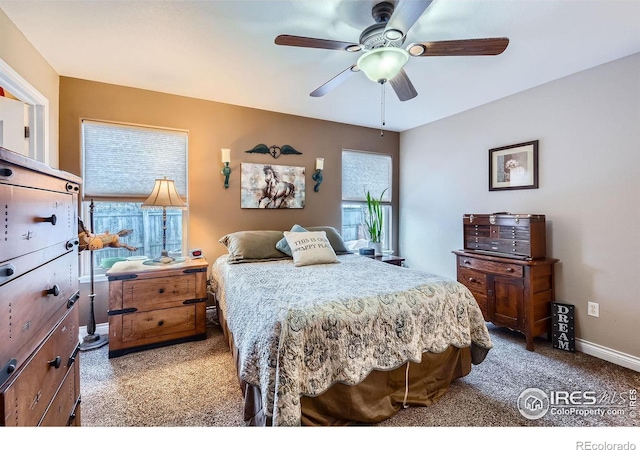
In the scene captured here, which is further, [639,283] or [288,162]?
[288,162]

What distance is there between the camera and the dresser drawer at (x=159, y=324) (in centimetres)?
247

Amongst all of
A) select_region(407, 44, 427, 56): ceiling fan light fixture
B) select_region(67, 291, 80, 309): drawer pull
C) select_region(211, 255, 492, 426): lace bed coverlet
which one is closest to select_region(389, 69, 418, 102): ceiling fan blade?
select_region(407, 44, 427, 56): ceiling fan light fixture

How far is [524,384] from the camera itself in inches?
81.4

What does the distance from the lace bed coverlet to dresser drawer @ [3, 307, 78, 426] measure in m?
0.78

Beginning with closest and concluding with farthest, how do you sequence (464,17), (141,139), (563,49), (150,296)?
(464,17) → (563,49) → (150,296) → (141,139)

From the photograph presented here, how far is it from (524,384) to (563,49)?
2.56m

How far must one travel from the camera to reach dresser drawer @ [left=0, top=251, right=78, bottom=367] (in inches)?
30.5

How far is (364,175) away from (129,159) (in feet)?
9.80

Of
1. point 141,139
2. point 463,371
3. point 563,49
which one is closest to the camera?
point 463,371

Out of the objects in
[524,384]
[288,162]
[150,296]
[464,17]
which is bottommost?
[524,384]

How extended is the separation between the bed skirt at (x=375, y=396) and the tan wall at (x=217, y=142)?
2108 mm

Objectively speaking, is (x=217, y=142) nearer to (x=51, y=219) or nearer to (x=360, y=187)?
(x=360, y=187)

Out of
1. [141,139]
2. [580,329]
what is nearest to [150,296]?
[141,139]
